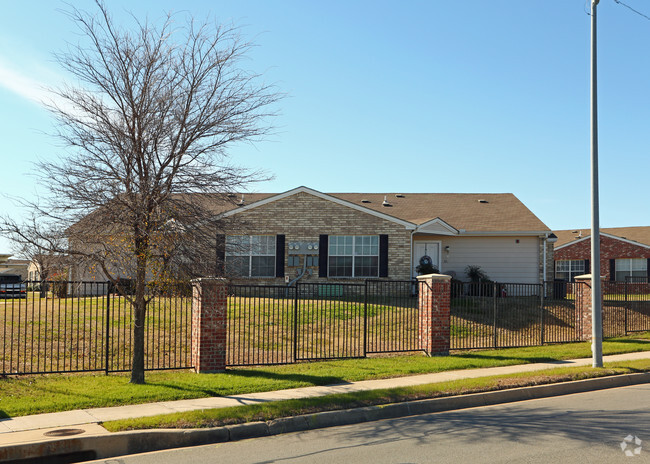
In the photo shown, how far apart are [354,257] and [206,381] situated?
13099mm

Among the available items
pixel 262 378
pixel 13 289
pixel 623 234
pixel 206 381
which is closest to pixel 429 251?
pixel 262 378

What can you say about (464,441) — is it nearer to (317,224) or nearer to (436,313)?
(436,313)

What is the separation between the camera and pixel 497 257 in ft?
85.5

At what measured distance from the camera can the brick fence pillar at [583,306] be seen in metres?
18.4

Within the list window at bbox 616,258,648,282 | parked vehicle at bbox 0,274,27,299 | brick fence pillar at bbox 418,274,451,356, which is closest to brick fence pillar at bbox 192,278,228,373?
parked vehicle at bbox 0,274,27,299

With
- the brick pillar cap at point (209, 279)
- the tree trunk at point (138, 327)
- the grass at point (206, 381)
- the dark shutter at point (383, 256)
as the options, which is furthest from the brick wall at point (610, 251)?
the tree trunk at point (138, 327)

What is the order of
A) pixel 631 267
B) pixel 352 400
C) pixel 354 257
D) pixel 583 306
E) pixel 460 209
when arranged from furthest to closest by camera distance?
pixel 631 267 → pixel 460 209 → pixel 354 257 → pixel 583 306 → pixel 352 400

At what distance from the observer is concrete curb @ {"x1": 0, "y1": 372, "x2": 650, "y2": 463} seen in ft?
24.2

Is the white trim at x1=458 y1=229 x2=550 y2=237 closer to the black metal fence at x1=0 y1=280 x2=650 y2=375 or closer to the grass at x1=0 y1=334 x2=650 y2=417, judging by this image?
the black metal fence at x1=0 y1=280 x2=650 y2=375

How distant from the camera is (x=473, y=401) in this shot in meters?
10.6

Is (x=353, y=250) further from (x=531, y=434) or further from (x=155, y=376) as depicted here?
(x=531, y=434)

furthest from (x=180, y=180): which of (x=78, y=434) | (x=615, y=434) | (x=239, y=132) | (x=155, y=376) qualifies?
(x=615, y=434)

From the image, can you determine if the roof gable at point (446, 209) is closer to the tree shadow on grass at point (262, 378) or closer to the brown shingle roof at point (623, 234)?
the tree shadow on grass at point (262, 378)

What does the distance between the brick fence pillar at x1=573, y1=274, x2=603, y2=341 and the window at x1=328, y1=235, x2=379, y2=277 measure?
7456 millimetres
